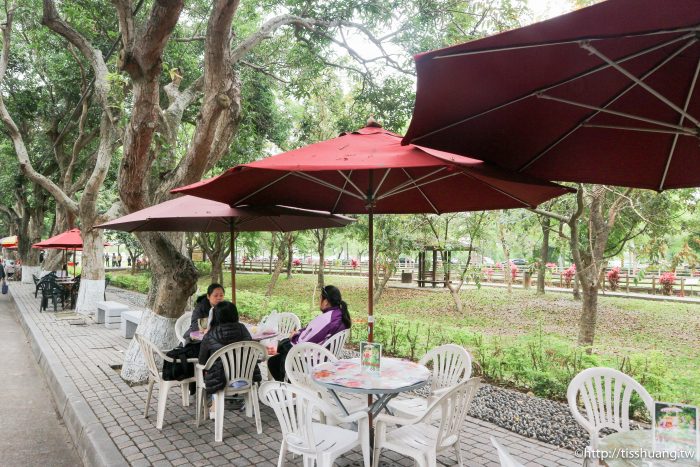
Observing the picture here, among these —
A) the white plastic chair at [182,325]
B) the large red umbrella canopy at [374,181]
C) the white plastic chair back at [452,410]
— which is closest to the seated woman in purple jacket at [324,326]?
the large red umbrella canopy at [374,181]

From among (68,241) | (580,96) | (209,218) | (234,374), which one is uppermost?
(580,96)

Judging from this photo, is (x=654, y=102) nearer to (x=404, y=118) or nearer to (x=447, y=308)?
(x=404, y=118)

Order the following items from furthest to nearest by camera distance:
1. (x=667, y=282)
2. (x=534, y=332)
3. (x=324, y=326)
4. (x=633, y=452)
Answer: (x=667, y=282) < (x=534, y=332) < (x=324, y=326) < (x=633, y=452)

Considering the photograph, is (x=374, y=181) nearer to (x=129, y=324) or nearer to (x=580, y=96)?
(x=580, y=96)

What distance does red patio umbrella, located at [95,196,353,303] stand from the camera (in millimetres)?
→ 5234

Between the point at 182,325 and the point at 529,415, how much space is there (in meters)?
4.72

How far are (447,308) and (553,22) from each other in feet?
54.2

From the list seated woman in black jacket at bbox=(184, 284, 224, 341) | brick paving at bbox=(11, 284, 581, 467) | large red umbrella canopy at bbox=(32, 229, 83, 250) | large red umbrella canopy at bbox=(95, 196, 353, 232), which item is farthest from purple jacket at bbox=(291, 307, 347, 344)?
large red umbrella canopy at bbox=(32, 229, 83, 250)

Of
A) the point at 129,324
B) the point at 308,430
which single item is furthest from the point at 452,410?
the point at 129,324

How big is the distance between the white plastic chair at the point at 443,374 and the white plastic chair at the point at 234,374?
1523mm

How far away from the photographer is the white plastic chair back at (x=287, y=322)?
7379mm

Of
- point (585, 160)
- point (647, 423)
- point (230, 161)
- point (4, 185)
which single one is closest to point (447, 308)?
point (230, 161)

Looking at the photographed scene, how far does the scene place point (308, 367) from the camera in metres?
4.40

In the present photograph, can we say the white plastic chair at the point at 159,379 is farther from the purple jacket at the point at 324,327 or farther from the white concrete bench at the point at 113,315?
the white concrete bench at the point at 113,315
